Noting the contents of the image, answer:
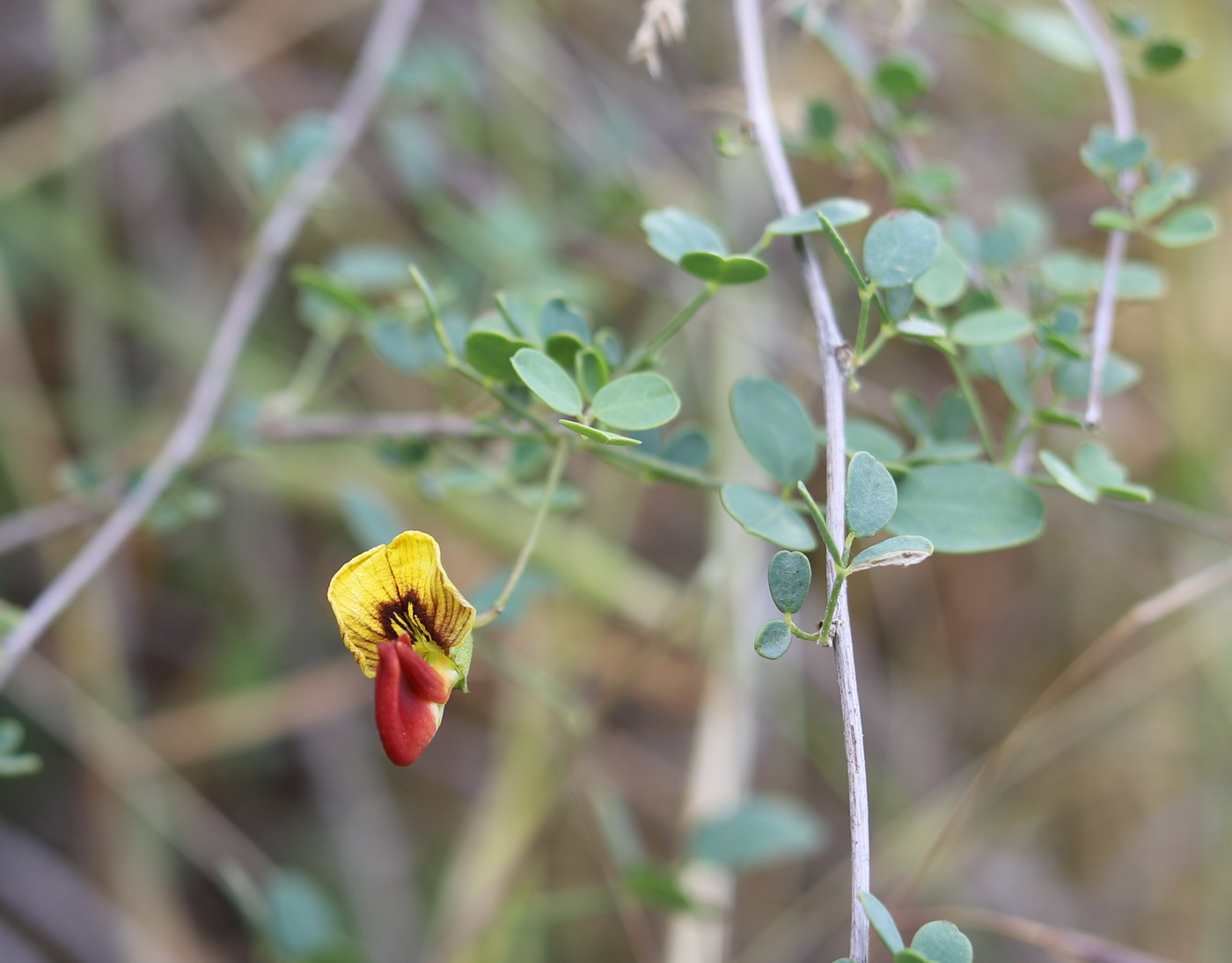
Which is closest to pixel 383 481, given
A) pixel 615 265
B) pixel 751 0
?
pixel 615 265

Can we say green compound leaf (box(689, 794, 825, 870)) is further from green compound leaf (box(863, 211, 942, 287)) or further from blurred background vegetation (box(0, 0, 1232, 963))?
green compound leaf (box(863, 211, 942, 287))

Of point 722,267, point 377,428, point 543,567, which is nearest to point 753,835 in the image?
point 543,567

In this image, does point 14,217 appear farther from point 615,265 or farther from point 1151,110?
point 1151,110

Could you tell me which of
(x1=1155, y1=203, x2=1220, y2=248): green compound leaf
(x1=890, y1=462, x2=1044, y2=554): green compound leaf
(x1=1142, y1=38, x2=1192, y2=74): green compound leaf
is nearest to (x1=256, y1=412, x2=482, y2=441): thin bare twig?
(x1=890, y1=462, x2=1044, y2=554): green compound leaf

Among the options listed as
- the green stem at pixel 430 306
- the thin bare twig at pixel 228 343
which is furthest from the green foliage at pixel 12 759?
the green stem at pixel 430 306

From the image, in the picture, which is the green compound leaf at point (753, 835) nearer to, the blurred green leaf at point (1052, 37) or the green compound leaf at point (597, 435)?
the green compound leaf at point (597, 435)
